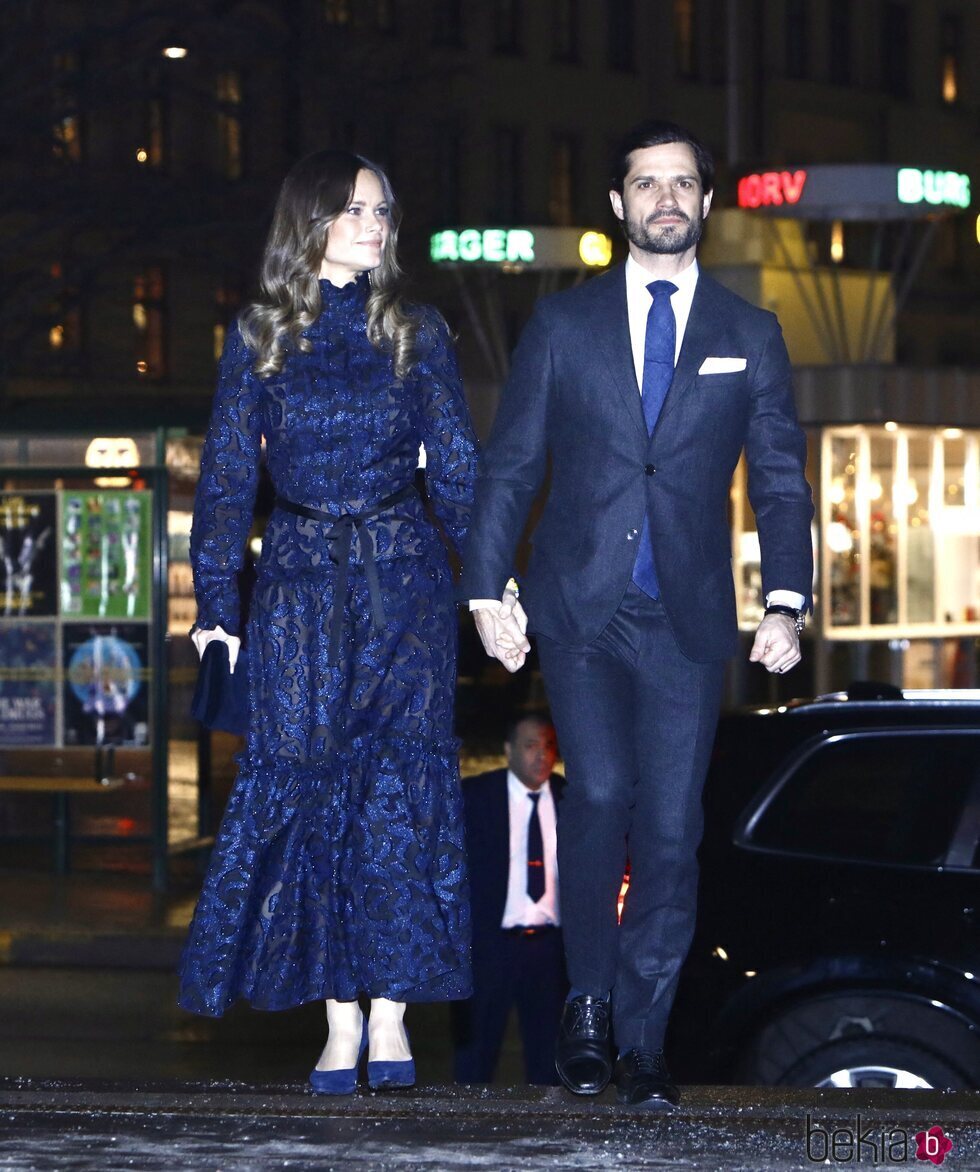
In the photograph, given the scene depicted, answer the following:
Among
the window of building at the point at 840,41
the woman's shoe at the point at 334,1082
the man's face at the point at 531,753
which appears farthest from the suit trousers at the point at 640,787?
the window of building at the point at 840,41

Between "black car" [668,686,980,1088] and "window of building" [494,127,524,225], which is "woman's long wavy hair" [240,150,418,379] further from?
"window of building" [494,127,524,225]

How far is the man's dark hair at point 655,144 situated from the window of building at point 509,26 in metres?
43.3

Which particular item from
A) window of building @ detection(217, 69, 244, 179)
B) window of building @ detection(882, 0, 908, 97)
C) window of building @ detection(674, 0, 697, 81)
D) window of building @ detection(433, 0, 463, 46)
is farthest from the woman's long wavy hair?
window of building @ detection(882, 0, 908, 97)

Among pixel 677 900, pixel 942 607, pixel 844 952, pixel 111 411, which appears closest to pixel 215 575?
pixel 677 900

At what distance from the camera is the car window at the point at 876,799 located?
6.85 metres

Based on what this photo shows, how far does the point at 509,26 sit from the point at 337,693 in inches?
1735

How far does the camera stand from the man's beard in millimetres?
4879

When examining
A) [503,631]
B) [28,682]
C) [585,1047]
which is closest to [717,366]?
[503,631]

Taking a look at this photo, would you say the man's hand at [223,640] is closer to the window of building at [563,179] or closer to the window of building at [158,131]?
the window of building at [158,131]

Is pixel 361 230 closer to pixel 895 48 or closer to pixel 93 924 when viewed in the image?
pixel 93 924

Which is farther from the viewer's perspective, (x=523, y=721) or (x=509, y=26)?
(x=509, y=26)

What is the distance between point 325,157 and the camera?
5.05m

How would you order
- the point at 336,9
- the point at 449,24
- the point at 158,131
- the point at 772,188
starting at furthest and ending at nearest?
the point at 449,24
the point at 158,131
the point at 336,9
the point at 772,188

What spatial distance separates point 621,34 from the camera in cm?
4953
